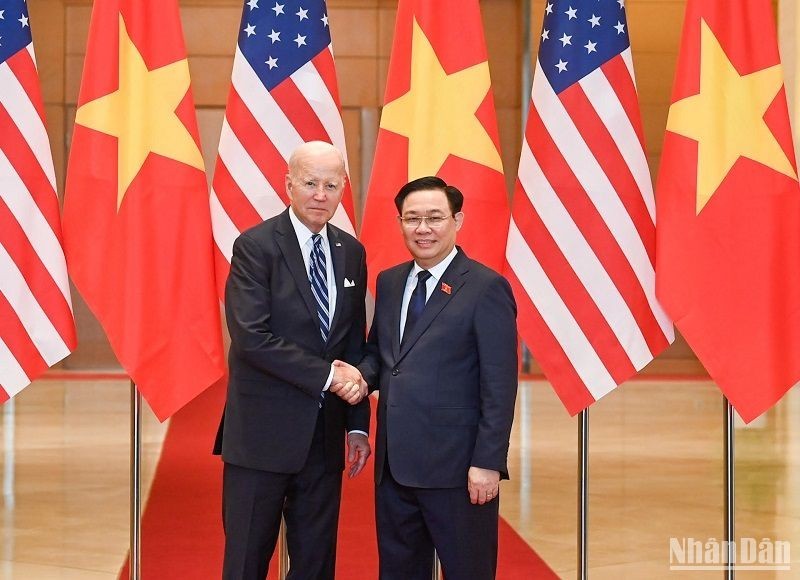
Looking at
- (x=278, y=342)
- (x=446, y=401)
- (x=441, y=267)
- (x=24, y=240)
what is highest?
(x=24, y=240)

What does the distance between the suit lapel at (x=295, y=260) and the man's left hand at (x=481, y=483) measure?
66cm

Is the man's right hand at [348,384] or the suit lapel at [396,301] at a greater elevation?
the suit lapel at [396,301]

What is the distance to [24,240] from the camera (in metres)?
3.72

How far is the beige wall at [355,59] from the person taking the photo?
14.5 m

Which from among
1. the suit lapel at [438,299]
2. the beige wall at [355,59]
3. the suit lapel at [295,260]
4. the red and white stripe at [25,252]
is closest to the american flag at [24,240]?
the red and white stripe at [25,252]

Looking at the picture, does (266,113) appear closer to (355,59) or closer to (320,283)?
(320,283)

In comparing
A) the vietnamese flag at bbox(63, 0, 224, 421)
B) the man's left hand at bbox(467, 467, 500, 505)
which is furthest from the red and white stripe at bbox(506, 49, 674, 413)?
the vietnamese flag at bbox(63, 0, 224, 421)

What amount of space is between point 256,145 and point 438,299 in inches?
44.6

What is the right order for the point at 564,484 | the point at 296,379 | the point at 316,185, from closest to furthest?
the point at 296,379 < the point at 316,185 < the point at 564,484

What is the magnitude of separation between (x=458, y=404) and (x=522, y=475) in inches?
172

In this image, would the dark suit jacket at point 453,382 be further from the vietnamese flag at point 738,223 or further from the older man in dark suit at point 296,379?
the vietnamese flag at point 738,223

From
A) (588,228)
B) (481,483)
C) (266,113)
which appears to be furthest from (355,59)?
(481,483)

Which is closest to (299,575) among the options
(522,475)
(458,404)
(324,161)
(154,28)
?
(458,404)

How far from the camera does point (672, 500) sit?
20.9ft
